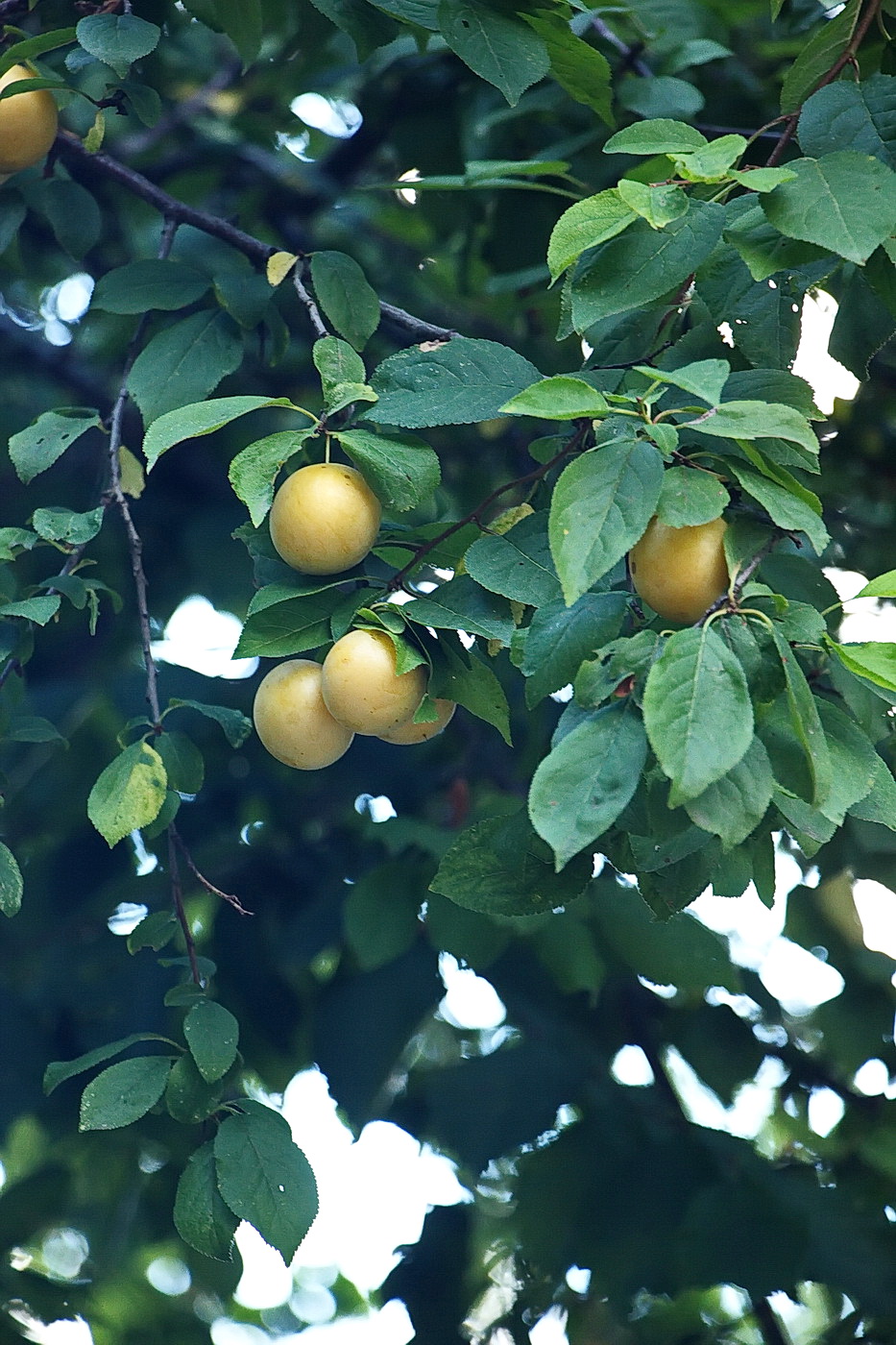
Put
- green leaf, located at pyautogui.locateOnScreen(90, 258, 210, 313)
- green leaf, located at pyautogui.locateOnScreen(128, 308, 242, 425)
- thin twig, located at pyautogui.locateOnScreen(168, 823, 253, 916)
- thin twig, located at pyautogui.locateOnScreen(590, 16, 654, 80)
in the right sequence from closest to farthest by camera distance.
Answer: thin twig, located at pyautogui.locateOnScreen(168, 823, 253, 916) → green leaf, located at pyautogui.locateOnScreen(128, 308, 242, 425) → green leaf, located at pyautogui.locateOnScreen(90, 258, 210, 313) → thin twig, located at pyautogui.locateOnScreen(590, 16, 654, 80)

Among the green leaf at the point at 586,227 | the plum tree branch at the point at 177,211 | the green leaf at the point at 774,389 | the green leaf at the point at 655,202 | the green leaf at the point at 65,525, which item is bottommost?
the green leaf at the point at 65,525

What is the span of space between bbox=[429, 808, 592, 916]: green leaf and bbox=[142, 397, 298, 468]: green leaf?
0.43 meters

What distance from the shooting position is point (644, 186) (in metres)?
1.02

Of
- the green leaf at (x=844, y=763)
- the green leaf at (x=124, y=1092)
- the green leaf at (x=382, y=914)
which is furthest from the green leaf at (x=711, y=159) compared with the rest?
the green leaf at (x=382, y=914)

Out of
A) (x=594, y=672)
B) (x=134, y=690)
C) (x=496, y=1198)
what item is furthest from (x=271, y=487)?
(x=496, y=1198)

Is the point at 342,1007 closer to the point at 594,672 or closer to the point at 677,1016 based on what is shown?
the point at 677,1016

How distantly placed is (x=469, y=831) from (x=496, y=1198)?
2.06 meters

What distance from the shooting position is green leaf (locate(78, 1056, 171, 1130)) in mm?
1301

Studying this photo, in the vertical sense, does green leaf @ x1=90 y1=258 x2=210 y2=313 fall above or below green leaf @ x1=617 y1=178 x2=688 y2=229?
below

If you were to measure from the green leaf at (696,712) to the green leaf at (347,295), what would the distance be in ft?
2.68

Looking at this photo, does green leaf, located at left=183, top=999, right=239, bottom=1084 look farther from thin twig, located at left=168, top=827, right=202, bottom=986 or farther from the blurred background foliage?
the blurred background foliage

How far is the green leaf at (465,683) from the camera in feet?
3.86

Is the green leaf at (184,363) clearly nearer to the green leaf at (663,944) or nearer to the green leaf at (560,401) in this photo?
the green leaf at (560,401)

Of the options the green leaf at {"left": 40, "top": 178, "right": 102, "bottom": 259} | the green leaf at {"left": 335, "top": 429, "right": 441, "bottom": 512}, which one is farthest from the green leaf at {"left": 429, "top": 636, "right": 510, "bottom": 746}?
the green leaf at {"left": 40, "top": 178, "right": 102, "bottom": 259}
